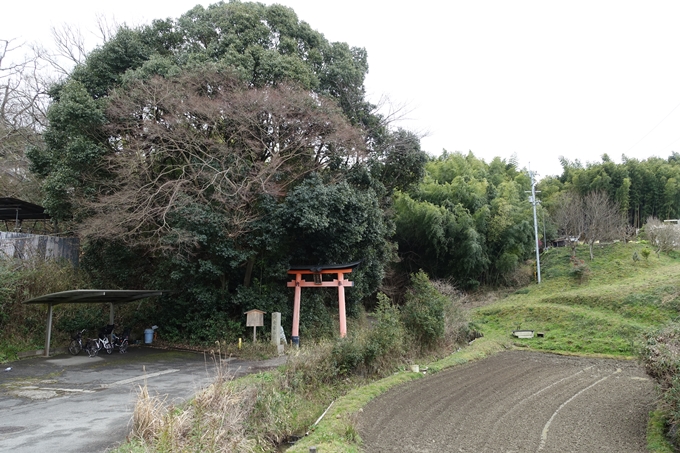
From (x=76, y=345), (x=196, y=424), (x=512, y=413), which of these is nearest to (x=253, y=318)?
(x=76, y=345)

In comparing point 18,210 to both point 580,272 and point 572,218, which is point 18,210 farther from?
point 572,218

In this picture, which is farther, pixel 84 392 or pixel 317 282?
pixel 317 282

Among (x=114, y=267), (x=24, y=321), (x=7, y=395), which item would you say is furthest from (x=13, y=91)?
(x=7, y=395)

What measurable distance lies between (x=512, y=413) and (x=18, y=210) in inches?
601

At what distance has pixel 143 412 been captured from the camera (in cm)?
465

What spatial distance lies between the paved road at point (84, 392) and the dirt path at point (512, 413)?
130 inches

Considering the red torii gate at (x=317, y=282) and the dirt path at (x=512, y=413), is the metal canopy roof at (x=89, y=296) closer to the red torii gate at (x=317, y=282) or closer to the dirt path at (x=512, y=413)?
the red torii gate at (x=317, y=282)

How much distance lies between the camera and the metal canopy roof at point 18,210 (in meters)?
13.8

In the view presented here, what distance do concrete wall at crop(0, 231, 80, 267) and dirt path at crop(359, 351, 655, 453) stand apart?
1078 centimetres

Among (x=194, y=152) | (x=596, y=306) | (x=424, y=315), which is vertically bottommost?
(x=596, y=306)

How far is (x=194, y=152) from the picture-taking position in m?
12.4

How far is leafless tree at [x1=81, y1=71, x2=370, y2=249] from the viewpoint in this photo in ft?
37.6

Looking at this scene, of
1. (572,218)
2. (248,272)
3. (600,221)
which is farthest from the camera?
(572,218)

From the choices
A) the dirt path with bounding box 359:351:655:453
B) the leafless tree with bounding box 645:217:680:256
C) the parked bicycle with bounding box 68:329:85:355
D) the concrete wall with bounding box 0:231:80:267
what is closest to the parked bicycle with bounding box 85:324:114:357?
the parked bicycle with bounding box 68:329:85:355
